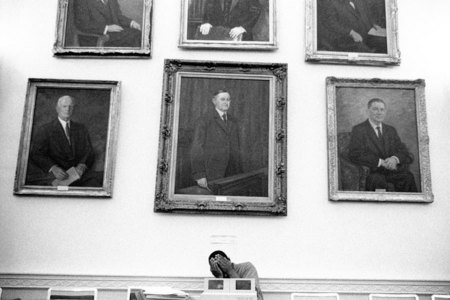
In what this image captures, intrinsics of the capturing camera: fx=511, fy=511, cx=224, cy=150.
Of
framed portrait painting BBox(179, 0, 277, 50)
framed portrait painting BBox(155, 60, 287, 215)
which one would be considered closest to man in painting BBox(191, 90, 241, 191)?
framed portrait painting BBox(155, 60, 287, 215)

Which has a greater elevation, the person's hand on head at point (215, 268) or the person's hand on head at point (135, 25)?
the person's hand on head at point (135, 25)

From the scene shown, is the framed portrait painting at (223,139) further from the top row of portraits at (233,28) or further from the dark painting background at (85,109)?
the dark painting background at (85,109)

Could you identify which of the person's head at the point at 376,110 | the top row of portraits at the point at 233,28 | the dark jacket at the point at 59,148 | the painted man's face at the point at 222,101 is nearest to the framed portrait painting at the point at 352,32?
the top row of portraits at the point at 233,28

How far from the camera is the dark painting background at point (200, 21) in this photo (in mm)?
9023

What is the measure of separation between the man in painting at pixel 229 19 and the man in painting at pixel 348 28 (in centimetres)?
119

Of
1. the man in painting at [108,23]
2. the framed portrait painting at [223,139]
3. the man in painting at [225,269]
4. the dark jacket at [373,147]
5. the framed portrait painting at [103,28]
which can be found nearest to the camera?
the man in painting at [225,269]

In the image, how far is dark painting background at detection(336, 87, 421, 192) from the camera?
8.71 meters

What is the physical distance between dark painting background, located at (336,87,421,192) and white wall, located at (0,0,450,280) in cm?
30

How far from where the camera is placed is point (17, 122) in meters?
8.67

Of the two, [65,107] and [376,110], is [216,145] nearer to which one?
[65,107]

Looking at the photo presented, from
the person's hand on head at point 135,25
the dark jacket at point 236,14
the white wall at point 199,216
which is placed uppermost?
the dark jacket at point 236,14

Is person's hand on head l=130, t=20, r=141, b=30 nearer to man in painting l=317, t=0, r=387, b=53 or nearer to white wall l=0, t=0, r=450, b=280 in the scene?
white wall l=0, t=0, r=450, b=280

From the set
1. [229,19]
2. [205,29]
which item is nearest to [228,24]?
[229,19]

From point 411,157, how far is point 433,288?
2.14 meters
